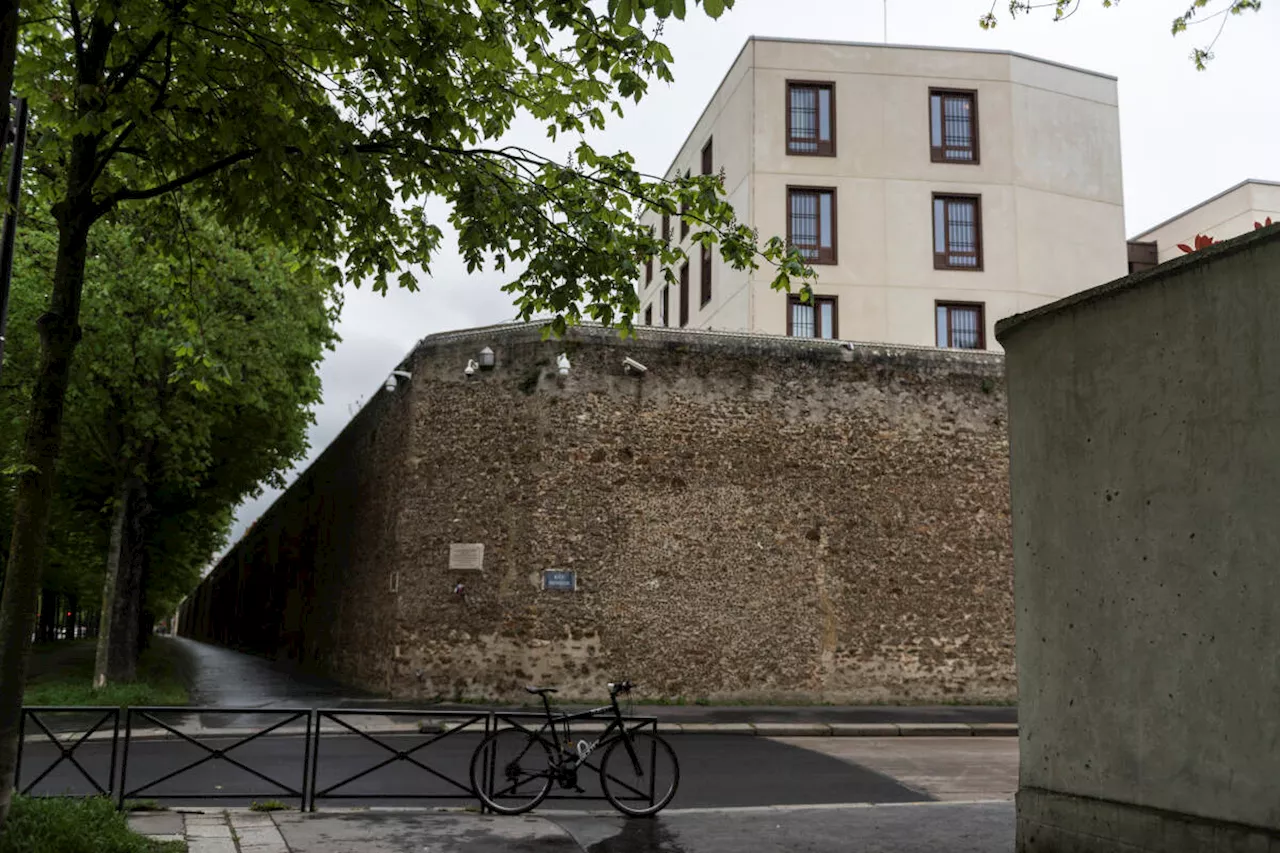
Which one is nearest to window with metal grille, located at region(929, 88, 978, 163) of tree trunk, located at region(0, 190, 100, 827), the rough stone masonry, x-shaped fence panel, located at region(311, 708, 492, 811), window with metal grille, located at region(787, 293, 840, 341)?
window with metal grille, located at region(787, 293, 840, 341)

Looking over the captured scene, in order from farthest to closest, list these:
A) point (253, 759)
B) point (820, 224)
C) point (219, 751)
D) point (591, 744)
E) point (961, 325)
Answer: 1. point (820, 224)
2. point (961, 325)
3. point (253, 759)
4. point (591, 744)
5. point (219, 751)

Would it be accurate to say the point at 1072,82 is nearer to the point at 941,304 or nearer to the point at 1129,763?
the point at 941,304

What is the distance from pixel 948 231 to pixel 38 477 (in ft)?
82.4

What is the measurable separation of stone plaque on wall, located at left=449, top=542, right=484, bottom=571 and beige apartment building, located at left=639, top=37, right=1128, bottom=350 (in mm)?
12278

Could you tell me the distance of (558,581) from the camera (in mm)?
16844

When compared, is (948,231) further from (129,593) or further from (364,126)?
(364,126)

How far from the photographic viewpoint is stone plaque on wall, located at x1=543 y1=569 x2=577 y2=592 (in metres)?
16.8

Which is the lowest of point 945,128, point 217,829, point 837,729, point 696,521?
point 837,729

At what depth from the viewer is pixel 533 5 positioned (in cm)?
746

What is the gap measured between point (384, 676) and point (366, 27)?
12677 mm

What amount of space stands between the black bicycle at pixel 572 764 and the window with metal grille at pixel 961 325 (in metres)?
20.7

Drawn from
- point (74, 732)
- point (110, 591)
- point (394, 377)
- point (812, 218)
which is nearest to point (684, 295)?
point (812, 218)

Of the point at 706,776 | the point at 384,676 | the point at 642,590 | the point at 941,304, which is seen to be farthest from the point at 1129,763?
the point at 941,304

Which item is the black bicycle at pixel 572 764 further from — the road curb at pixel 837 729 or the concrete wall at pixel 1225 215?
the concrete wall at pixel 1225 215
